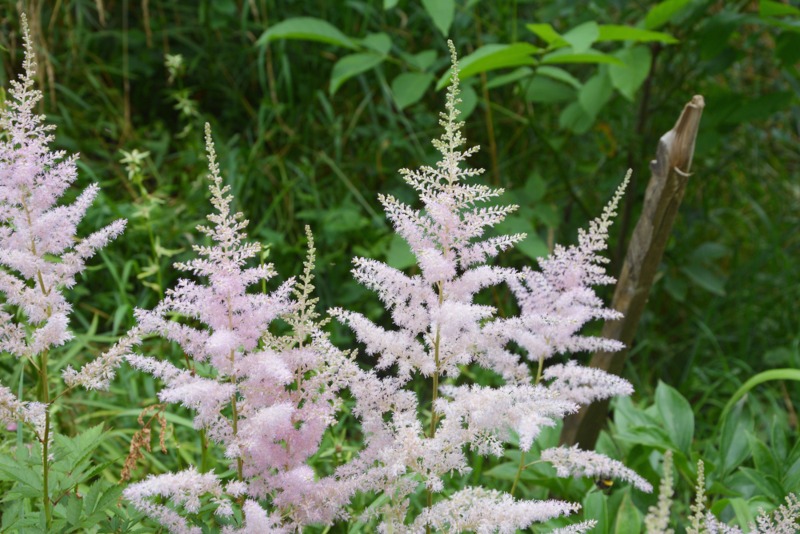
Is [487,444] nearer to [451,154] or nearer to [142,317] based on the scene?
[451,154]

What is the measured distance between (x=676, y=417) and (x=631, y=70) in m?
1.20

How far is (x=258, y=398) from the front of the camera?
1428 millimetres

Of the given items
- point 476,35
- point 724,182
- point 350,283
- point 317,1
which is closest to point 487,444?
point 350,283

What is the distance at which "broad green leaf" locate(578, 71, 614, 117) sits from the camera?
3.10 metres

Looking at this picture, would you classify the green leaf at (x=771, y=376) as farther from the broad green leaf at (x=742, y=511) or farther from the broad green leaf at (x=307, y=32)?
the broad green leaf at (x=307, y=32)

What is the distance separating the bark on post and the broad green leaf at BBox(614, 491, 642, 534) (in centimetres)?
46

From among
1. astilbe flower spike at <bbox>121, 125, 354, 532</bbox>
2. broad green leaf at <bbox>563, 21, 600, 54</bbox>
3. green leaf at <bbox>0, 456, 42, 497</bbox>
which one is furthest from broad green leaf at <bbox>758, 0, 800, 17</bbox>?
green leaf at <bbox>0, 456, 42, 497</bbox>

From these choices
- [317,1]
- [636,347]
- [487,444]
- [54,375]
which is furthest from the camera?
[317,1]

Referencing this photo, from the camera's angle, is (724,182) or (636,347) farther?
(724,182)

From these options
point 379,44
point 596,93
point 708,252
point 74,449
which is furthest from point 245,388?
point 708,252

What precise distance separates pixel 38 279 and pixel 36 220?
102 millimetres

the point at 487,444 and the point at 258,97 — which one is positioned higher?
the point at 258,97

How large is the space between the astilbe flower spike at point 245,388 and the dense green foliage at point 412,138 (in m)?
1.36

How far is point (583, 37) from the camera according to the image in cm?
244
